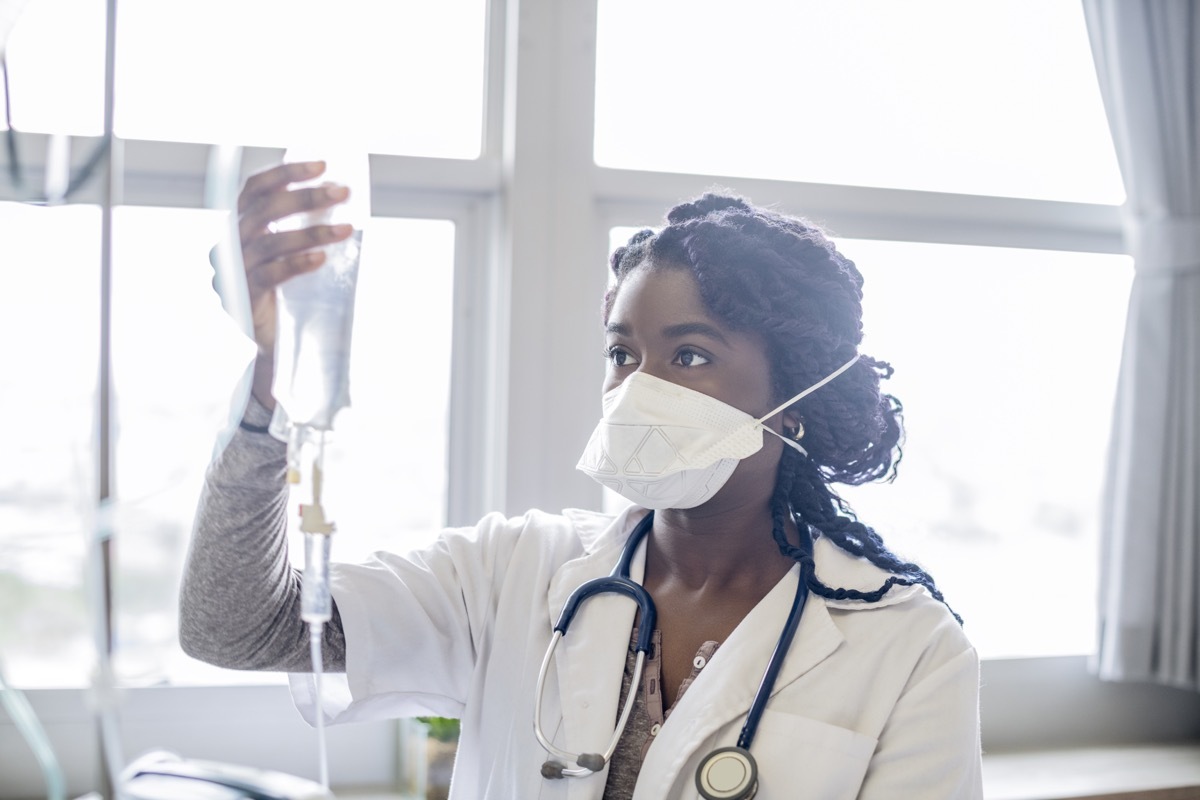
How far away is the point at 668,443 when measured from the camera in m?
1.21

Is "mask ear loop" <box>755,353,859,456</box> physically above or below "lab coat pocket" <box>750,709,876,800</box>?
above

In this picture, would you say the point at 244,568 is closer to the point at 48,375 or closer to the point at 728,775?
the point at 48,375

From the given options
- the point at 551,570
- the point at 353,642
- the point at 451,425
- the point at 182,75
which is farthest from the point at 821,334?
the point at 182,75

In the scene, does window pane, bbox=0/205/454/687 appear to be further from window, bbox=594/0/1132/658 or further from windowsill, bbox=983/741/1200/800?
windowsill, bbox=983/741/1200/800

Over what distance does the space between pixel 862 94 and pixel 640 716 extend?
146 centimetres

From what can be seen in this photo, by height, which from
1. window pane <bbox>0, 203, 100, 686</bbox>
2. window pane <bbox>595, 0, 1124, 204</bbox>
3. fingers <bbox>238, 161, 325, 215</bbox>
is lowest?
window pane <bbox>0, 203, 100, 686</bbox>

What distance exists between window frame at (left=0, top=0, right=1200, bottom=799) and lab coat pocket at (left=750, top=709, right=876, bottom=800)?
78cm

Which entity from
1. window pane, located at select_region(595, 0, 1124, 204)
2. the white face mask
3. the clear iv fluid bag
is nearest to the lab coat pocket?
the white face mask

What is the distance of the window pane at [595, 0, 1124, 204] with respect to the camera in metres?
2.00

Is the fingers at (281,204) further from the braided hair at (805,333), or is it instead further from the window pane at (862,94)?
the window pane at (862,94)

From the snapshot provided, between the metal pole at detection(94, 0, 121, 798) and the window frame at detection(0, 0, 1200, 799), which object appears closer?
the metal pole at detection(94, 0, 121, 798)

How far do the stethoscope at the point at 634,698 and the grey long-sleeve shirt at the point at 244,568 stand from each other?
303 millimetres

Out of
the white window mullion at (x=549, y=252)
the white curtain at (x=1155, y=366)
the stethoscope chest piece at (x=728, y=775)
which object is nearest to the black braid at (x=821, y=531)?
the stethoscope chest piece at (x=728, y=775)

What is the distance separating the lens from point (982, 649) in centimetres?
222
